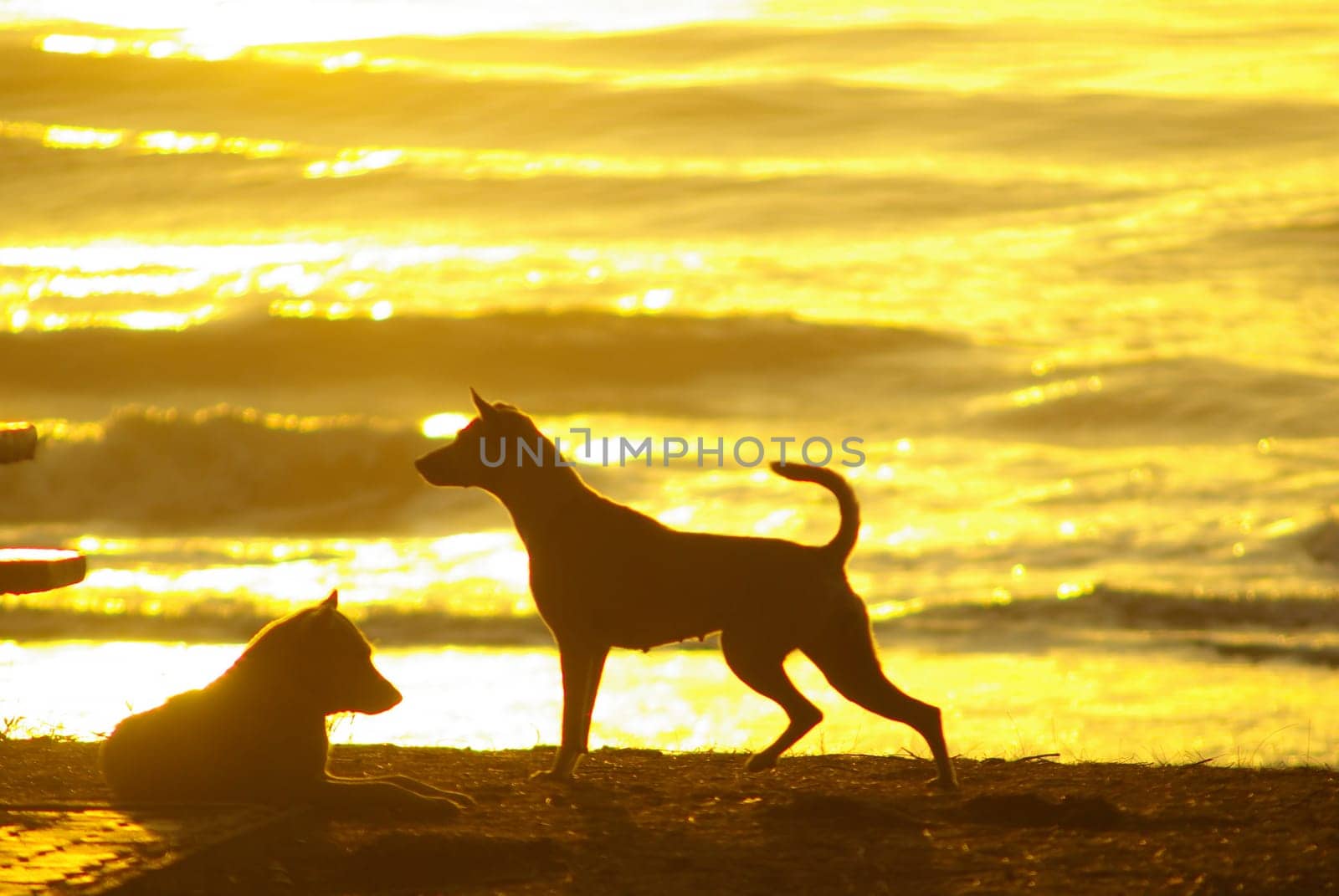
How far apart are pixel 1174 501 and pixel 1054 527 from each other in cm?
180

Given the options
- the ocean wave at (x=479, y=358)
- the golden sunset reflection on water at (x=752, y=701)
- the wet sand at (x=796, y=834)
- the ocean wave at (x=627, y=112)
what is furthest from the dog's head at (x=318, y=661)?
the ocean wave at (x=627, y=112)

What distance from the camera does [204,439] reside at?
25.4m

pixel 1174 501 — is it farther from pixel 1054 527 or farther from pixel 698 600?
pixel 698 600

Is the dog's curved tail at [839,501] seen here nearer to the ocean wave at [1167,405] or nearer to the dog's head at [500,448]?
the dog's head at [500,448]

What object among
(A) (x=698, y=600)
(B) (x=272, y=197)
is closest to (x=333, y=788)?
(A) (x=698, y=600)

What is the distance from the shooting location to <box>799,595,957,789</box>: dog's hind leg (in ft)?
25.6

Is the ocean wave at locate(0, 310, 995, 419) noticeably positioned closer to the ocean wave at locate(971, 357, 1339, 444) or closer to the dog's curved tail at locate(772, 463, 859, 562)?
the ocean wave at locate(971, 357, 1339, 444)

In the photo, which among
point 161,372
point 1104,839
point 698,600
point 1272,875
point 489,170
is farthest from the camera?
point 489,170

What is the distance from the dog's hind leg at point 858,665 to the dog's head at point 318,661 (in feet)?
5.66

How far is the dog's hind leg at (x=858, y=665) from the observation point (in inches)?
307

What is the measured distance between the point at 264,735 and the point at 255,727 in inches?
1.8

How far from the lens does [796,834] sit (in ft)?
24.1

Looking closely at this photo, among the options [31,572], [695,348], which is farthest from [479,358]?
[31,572]

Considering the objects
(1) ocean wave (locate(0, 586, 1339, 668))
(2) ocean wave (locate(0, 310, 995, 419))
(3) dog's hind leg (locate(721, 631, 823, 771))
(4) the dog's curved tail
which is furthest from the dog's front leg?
(2) ocean wave (locate(0, 310, 995, 419))
